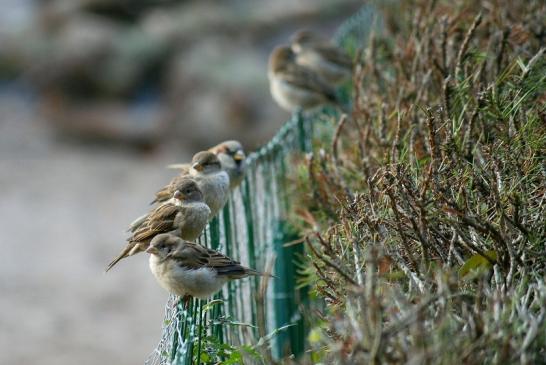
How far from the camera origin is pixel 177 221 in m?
4.66

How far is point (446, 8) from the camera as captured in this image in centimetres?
740

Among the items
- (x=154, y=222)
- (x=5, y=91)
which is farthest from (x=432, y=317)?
(x=5, y=91)

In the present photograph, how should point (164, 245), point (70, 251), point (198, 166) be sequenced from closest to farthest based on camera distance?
point (164, 245) < point (198, 166) < point (70, 251)

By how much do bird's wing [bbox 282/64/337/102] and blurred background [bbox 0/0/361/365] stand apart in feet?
12.4

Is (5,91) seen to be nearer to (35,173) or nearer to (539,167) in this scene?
(35,173)

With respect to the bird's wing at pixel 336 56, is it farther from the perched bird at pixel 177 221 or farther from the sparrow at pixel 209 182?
the perched bird at pixel 177 221

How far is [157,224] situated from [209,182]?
46 cm

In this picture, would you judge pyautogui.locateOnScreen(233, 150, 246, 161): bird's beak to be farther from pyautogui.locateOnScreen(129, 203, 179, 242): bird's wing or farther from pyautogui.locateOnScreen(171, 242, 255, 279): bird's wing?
pyautogui.locateOnScreen(171, 242, 255, 279): bird's wing

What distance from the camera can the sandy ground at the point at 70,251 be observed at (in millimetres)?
10539

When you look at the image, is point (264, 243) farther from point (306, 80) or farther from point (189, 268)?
point (306, 80)

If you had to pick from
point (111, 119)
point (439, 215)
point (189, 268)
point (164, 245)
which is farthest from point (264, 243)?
point (111, 119)

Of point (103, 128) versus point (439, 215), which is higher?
point (103, 128)

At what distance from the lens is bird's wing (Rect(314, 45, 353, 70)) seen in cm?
817

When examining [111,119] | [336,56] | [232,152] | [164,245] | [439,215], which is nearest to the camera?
[439,215]
